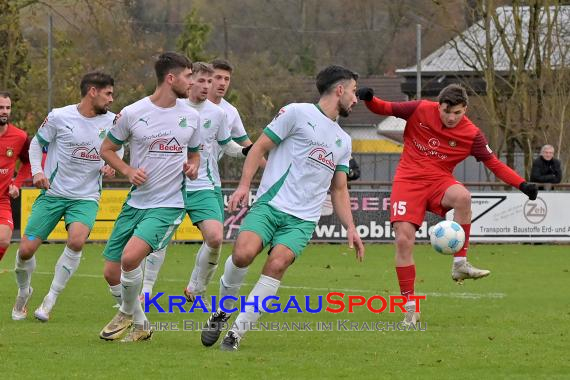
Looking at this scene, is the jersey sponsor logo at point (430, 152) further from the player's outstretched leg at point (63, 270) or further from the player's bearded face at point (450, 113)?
the player's outstretched leg at point (63, 270)

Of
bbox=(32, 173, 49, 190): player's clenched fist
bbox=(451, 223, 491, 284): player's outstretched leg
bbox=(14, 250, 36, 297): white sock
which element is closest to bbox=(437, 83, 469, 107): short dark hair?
bbox=(451, 223, 491, 284): player's outstretched leg

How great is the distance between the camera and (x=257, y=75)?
37938 millimetres

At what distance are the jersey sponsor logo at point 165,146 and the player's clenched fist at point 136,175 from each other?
8.5 inches

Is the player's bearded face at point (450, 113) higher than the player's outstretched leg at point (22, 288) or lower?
higher

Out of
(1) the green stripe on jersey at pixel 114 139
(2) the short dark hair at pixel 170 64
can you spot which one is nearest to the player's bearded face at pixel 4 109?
(1) the green stripe on jersey at pixel 114 139

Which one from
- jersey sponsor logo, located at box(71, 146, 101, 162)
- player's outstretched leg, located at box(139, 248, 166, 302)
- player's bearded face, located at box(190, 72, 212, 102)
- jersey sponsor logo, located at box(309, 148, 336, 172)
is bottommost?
player's outstretched leg, located at box(139, 248, 166, 302)

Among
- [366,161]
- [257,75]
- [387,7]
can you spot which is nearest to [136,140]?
[366,161]

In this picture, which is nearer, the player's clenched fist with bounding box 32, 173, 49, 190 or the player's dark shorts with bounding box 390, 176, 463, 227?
the player's clenched fist with bounding box 32, 173, 49, 190

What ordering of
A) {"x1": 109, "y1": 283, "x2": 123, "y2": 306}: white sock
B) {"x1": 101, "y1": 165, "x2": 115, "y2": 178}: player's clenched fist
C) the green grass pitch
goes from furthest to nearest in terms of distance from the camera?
{"x1": 101, "y1": 165, "x2": 115, "y2": 178}: player's clenched fist < {"x1": 109, "y1": 283, "x2": 123, "y2": 306}: white sock < the green grass pitch

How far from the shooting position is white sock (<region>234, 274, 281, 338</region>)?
27.6ft

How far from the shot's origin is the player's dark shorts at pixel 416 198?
10758 millimetres

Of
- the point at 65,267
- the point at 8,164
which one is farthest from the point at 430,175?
the point at 8,164

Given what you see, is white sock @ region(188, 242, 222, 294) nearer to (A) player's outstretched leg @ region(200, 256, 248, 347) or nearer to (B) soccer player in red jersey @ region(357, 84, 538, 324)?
(B) soccer player in red jersey @ region(357, 84, 538, 324)

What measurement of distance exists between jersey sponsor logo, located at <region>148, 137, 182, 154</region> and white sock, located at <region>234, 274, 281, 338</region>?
1.23 meters
